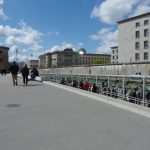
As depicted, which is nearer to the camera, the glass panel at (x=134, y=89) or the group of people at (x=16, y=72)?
the glass panel at (x=134, y=89)

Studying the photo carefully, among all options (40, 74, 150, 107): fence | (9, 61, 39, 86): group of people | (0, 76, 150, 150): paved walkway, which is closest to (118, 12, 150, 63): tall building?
(9, 61, 39, 86): group of people

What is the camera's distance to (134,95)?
12172mm

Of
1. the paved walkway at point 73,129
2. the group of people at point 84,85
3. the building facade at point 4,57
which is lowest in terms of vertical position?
the paved walkway at point 73,129

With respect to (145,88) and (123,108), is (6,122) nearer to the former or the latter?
(123,108)

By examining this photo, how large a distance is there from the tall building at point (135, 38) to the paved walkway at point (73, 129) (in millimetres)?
70860

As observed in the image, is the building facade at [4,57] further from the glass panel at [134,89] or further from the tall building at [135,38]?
the glass panel at [134,89]

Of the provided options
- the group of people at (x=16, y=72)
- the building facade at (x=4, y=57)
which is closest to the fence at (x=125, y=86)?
the group of people at (x=16, y=72)

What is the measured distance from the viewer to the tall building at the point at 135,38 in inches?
3159

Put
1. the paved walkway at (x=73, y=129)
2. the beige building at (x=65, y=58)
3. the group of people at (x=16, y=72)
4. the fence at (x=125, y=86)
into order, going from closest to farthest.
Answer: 1. the paved walkway at (x=73, y=129)
2. the fence at (x=125, y=86)
3. the group of people at (x=16, y=72)
4. the beige building at (x=65, y=58)

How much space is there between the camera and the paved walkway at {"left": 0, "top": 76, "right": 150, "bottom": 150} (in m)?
5.67

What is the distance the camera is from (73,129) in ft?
23.0

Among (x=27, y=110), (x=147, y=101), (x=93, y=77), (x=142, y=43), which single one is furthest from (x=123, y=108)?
(x=142, y=43)

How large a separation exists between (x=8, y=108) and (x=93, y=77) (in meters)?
8.71

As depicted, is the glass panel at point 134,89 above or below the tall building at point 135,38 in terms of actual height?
below
